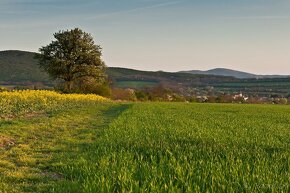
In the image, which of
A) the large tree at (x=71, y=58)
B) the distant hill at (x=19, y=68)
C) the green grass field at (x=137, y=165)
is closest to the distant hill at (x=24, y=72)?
the distant hill at (x=19, y=68)

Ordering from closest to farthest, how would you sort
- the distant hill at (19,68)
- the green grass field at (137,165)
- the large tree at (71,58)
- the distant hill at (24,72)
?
the green grass field at (137,165) < the large tree at (71,58) < the distant hill at (19,68) < the distant hill at (24,72)

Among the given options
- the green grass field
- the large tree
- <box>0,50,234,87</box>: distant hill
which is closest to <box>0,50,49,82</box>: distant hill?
<box>0,50,234,87</box>: distant hill

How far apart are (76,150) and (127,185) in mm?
6156

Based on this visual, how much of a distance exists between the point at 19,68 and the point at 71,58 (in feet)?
359

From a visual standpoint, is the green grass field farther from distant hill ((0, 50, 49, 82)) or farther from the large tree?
distant hill ((0, 50, 49, 82))

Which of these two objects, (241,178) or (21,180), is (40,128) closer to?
(21,180)

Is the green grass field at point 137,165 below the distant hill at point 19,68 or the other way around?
below

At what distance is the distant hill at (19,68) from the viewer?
153m

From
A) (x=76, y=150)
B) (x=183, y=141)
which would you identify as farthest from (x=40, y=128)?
(x=183, y=141)

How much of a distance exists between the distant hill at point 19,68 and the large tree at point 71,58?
7815cm

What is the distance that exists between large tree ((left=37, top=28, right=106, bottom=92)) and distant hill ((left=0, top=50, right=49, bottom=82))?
78.1 m

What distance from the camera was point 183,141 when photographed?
13953 millimetres

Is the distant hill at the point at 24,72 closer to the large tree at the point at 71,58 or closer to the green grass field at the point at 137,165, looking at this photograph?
the large tree at the point at 71,58

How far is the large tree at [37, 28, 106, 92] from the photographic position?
220ft
